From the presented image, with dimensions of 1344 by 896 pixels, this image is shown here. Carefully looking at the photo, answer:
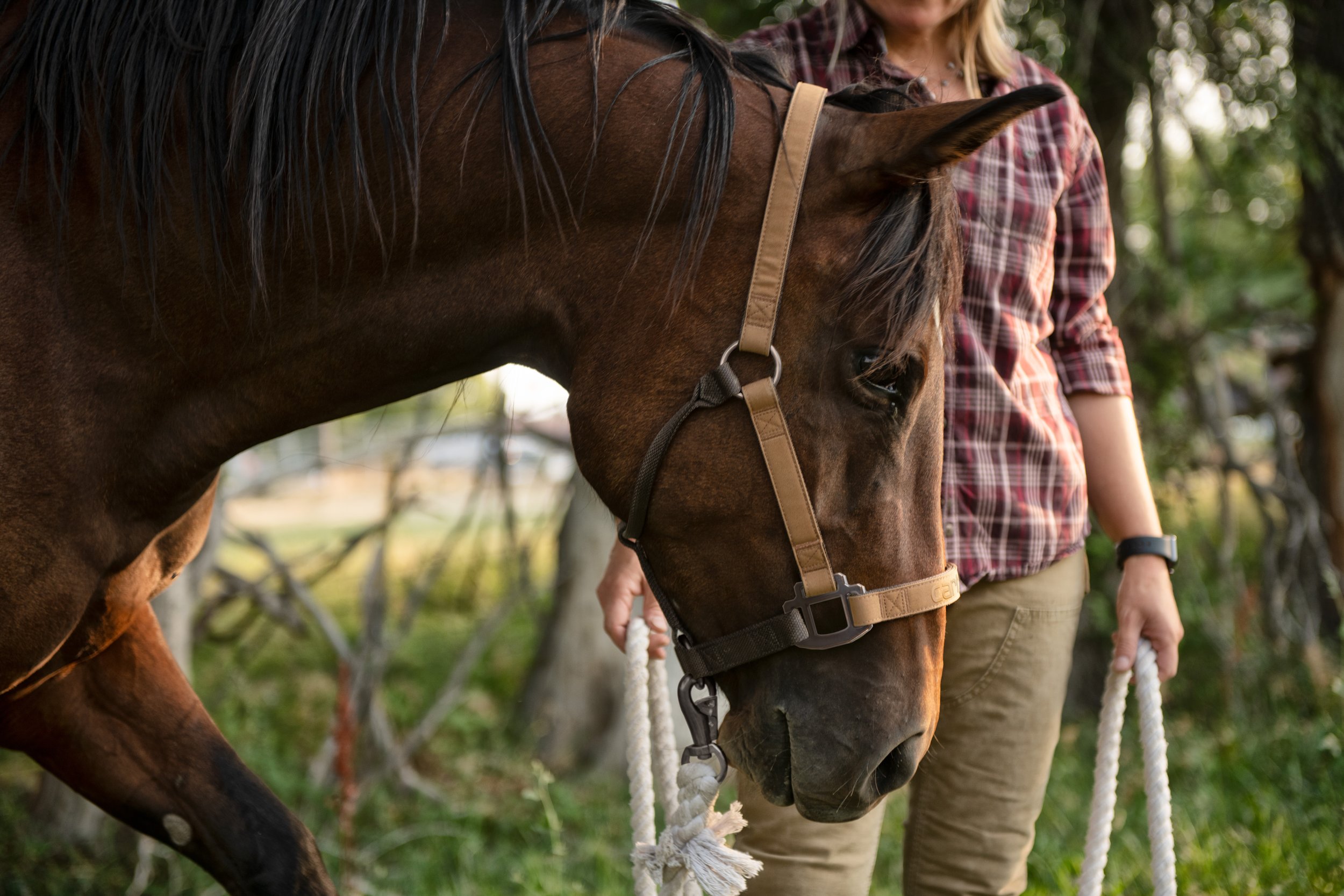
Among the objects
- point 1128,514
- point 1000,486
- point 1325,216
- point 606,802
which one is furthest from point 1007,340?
point 1325,216

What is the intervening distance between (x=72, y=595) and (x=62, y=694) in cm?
39

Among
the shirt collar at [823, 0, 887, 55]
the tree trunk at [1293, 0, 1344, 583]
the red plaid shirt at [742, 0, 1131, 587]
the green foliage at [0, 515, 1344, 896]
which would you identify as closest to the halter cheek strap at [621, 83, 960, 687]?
the red plaid shirt at [742, 0, 1131, 587]

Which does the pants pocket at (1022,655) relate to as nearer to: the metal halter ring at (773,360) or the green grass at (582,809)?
the metal halter ring at (773,360)

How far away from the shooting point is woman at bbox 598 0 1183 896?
177 cm

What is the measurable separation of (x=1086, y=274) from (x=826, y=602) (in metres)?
0.99

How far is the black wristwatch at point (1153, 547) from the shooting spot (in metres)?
1.86

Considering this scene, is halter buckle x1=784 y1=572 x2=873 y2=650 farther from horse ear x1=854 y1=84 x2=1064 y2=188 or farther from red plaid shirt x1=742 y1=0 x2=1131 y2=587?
horse ear x1=854 y1=84 x2=1064 y2=188

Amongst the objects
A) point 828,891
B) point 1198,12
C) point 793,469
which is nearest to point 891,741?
point 793,469

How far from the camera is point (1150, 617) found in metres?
1.85

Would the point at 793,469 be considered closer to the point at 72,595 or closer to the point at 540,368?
the point at 540,368

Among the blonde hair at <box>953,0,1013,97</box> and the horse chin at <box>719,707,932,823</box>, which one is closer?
the horse chin at <box>719,707,932,823</box>

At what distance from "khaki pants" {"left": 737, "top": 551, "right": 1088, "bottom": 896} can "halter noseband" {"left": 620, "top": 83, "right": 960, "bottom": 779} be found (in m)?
0.48

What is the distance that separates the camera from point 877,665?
138 cm

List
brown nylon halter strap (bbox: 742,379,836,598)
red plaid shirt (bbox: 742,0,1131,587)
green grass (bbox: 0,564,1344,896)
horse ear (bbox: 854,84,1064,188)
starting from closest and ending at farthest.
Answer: horse ear (bbox: 854,84,1064,188)
brown nylon halter strap (bbox: 742,379,836,598)
red plaid shirt (bbox: 742,0,1131,587)
green grass (bbox: 0,564,1344,896)
